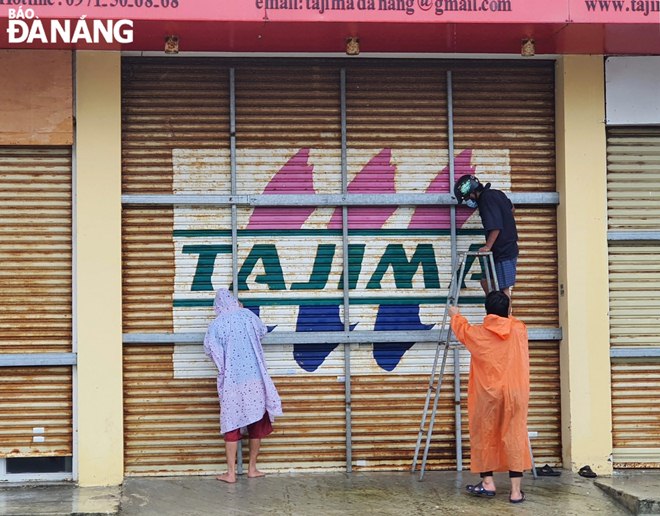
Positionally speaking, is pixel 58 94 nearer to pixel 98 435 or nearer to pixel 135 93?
pixel 135 93

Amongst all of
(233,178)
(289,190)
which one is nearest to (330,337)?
(289,190)

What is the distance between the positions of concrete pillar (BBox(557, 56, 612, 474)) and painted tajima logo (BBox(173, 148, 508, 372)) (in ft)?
2.74

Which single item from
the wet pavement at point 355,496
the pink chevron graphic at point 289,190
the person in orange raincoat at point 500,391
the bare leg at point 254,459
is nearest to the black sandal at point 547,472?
the wet pavement at point 355,496

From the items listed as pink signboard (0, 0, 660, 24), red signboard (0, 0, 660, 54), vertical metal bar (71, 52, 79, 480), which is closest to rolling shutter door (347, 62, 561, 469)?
red signboard (0, 0, 660, 54)

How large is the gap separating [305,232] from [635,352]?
3043 millimetres

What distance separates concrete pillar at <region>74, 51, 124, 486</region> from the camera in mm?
9312

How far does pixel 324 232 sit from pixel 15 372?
2843 mm

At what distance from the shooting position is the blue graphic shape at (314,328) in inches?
384

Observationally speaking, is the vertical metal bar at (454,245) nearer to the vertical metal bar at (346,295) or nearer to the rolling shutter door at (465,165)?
the rolling shutter door at (465,165)

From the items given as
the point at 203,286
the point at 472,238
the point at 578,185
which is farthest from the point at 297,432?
the point at 578,185

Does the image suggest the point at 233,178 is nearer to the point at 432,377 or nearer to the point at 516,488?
the point at 432,377

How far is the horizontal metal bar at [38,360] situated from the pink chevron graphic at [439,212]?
3.10m

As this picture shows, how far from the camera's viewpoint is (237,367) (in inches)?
364

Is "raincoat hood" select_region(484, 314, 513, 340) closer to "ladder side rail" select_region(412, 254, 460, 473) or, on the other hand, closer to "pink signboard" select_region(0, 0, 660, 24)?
"ladder side rail" select_region(412, 254, 460, 473)
